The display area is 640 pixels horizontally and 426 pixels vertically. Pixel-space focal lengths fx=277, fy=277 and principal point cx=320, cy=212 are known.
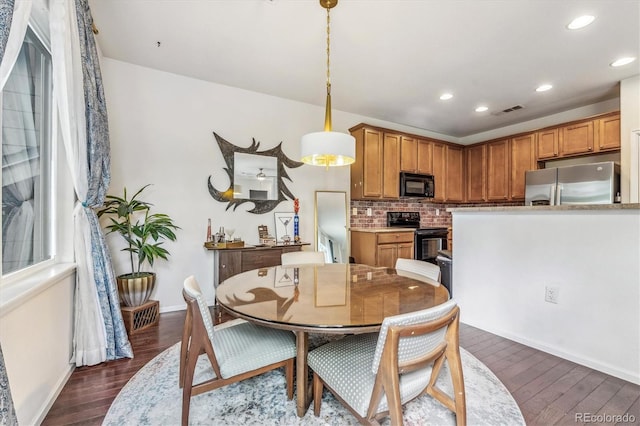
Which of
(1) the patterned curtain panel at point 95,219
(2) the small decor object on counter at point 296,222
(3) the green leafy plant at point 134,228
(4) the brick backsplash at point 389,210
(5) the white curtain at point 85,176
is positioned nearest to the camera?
(5) the white curtain at point 85,176

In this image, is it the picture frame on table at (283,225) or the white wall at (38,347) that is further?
the picture frame on table at (283,225)

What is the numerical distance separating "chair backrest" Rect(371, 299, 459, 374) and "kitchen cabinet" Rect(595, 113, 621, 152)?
424cm

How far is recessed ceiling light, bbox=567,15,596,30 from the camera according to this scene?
226 centimetres

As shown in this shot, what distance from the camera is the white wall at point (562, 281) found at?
202 cm

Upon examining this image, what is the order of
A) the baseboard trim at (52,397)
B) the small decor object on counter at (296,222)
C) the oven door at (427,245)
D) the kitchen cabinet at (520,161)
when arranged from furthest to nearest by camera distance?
the oven door at (427,245)
the kitchen cabinet at (520,161)
the small decor object on counter at (296,222)
the baseboard trim at (52,397)

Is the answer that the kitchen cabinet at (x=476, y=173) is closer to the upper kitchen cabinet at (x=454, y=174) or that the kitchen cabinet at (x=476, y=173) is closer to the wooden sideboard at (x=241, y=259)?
the upper kitchen cabinet at (x=454, y=174)

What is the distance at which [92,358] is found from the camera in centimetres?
205

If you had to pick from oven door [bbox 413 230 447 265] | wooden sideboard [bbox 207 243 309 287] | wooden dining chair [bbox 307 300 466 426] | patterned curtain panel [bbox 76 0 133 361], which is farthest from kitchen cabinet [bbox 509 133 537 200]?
patterned curtain panel [bbox 76 0 133 361]

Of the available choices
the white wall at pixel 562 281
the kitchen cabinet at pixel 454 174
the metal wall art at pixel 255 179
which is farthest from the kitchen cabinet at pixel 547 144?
the metal wall art at pixel 255 179

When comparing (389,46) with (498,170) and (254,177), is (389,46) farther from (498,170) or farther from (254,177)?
(498,170)

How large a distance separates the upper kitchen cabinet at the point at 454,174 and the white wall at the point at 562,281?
8.16ft

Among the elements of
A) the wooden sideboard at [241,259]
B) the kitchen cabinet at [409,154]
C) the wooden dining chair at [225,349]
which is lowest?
the wooden dining chair at [225,349]

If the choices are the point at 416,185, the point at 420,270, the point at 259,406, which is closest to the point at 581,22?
the point at 420,270

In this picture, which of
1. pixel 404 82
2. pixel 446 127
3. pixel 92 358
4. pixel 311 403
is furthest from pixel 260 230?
pixel 446 127
